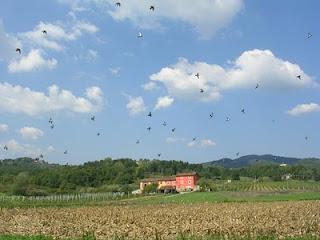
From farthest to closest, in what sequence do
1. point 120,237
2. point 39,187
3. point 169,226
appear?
point 39,187 → point 169,226 → point 120,237

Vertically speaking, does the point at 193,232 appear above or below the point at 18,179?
below

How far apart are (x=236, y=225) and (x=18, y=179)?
159061mm

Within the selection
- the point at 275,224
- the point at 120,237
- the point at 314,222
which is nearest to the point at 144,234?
the point at 120,237

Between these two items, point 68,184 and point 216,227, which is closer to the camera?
point 216,227

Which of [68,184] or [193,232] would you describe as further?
Answer: [68,184]

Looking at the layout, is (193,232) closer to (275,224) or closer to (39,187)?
(275,224)

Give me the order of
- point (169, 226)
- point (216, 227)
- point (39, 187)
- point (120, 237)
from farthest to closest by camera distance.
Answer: point (39, 187) < point (169, 226) < point (216, 227) < point (120, 237)

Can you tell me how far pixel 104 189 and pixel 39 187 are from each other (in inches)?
905

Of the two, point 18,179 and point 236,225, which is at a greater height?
point 18,179

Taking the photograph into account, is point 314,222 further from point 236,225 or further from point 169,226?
point 169,226

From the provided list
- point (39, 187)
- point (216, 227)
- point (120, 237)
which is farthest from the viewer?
point (39, 187)

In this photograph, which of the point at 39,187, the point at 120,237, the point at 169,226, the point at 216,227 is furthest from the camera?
the point at 39,187

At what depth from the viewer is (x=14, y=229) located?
33312 millimetres

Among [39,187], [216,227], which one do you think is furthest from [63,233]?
[39,187]
